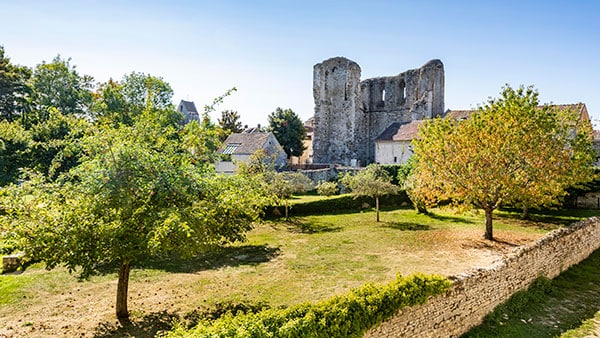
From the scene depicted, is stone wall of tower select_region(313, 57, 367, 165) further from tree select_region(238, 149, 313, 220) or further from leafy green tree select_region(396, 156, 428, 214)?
tree select_region(238, 149, 313, 220)

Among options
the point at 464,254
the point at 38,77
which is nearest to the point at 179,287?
the point at 464,254

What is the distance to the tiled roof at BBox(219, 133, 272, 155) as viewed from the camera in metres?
43.8

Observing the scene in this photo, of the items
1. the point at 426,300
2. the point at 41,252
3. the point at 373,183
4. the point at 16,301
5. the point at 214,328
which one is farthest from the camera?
the point at 373,183

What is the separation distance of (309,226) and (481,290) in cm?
1404

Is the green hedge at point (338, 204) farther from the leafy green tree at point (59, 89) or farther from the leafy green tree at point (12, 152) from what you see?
the leafy green tree at point (59, 89)

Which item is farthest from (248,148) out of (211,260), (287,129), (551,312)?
(551,312)

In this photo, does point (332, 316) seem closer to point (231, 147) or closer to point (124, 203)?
point (124, 203)

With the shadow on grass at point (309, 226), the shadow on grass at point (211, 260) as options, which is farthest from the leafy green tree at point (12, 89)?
the shadow on grass at point (211, 260)

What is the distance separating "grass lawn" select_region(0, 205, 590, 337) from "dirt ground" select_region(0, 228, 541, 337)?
0.03 metres

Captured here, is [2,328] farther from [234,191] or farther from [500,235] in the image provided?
[500,235]

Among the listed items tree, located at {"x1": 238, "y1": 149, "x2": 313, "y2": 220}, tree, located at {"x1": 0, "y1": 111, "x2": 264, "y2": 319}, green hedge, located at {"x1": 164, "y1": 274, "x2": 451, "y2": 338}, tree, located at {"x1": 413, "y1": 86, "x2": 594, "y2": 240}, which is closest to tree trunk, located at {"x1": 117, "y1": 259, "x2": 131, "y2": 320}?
tree, located at {"x1": 0, "y1": 111, "x2": 264, "y2": 319}

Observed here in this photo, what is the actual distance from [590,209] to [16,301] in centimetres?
3361

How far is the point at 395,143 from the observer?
45781 mm

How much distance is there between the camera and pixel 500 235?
20.4 meters
